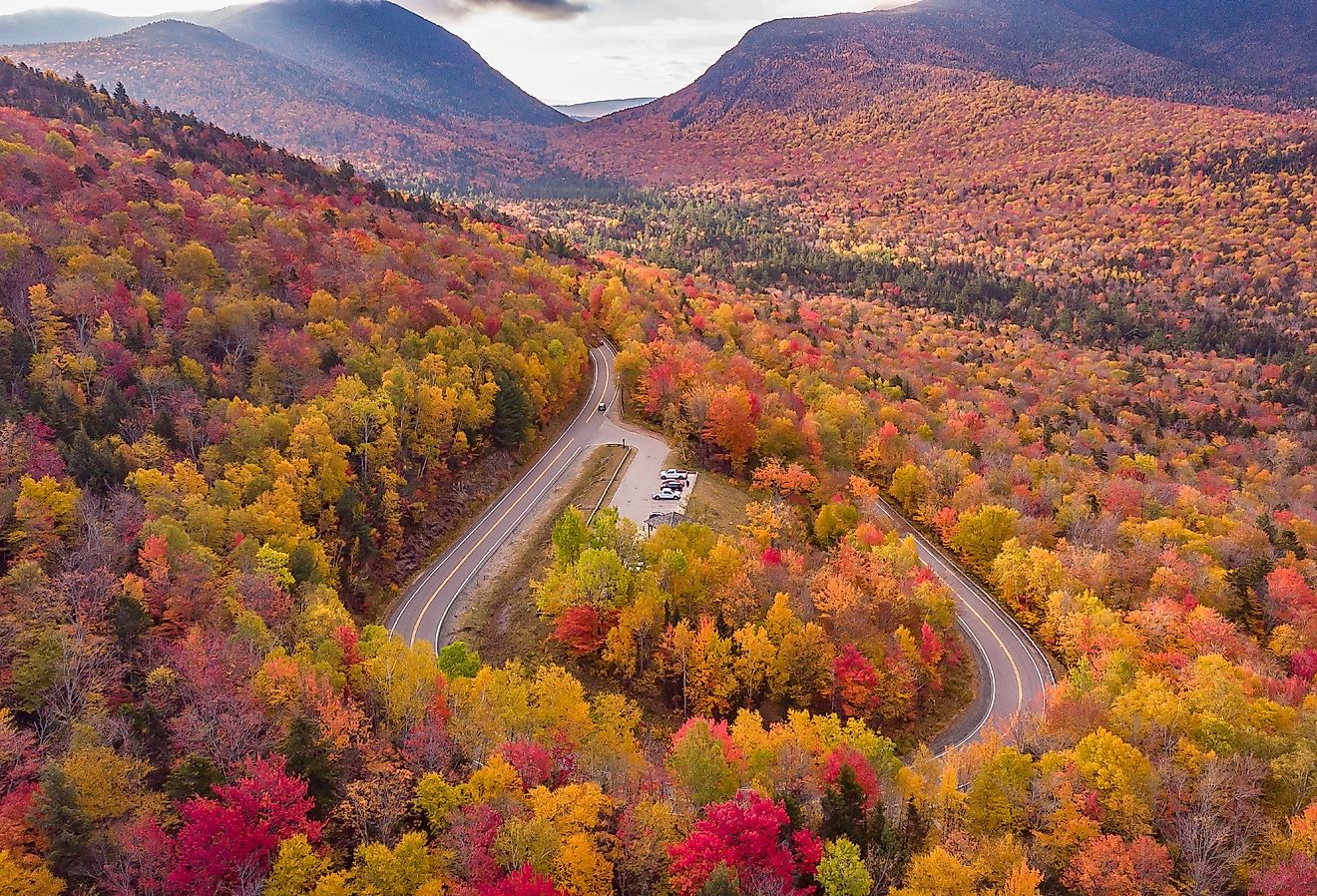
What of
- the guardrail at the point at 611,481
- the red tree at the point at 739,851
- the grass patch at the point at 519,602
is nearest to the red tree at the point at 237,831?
the red tree at the point at 739,851

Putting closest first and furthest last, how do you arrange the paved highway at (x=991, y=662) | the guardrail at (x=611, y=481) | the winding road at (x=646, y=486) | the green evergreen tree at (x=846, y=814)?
the green evergreen tree at (x=846, y=814) < the paved highway at (x=991, y=662) < the winding road at (x=646, y=486) < the guardrail at (x=611, y=481)

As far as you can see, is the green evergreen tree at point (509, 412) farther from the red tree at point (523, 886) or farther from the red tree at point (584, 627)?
the red tree at point (523, 886)

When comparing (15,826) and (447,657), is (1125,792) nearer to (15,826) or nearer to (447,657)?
(447,657)

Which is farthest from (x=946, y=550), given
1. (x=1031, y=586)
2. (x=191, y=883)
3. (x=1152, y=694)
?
(x=191, y=883)

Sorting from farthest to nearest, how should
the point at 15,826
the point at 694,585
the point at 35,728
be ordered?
the point at 694,585, the point at 35,728, the point at 15,826

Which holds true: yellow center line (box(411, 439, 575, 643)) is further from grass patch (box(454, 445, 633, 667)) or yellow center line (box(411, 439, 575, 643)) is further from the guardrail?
the guardrail

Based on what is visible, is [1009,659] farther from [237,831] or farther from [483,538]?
[237,831]

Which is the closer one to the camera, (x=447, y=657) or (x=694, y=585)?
(x=447, y=657)
